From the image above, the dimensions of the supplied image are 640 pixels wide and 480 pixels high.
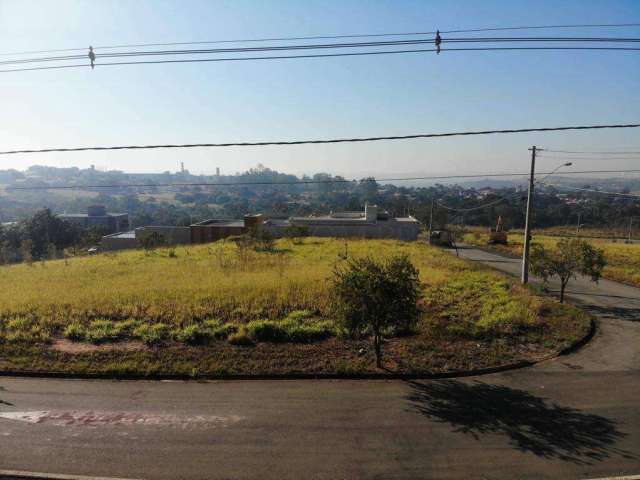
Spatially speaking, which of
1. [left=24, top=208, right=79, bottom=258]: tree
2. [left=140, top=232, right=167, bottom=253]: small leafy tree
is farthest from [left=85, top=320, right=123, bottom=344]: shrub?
[left=24, top=208, right=79, bottom=258]: tree

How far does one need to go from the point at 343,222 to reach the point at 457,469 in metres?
43.7

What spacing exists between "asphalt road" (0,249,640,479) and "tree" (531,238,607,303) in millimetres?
6380

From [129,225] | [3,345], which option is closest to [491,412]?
[3,345]

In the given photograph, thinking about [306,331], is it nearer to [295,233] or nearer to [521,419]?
[521,419]

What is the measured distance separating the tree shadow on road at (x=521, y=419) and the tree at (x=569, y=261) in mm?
9356

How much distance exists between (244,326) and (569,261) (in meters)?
13.5

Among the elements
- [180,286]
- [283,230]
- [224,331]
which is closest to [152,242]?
[283,230]

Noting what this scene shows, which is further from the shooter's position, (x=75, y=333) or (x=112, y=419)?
(x=75, y=333)

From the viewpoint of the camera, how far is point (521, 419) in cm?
904

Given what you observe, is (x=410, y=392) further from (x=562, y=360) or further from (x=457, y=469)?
(x=562, y=360)

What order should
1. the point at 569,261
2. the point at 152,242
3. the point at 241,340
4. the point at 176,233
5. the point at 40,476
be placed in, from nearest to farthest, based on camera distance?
the point at 40,476 → the point at 241,340 → the point at 569,261 → the point at 152,242 → the point at 176,233

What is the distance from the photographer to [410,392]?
10.4 metres

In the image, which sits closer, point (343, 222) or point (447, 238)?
point (447, 238)

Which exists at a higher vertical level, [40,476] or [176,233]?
[40,476]
